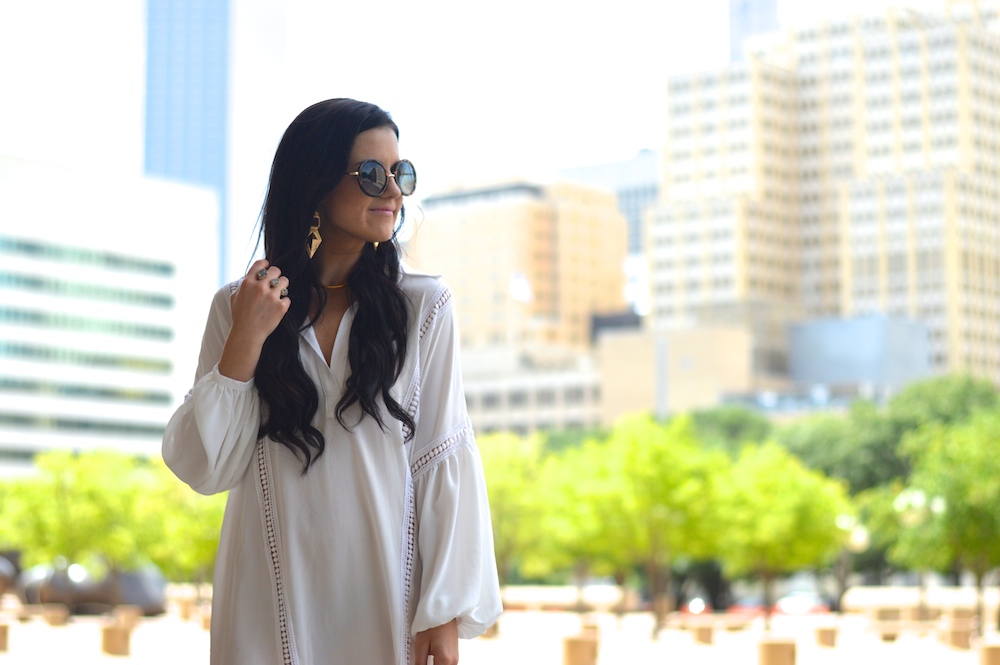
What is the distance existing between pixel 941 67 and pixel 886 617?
302 feet

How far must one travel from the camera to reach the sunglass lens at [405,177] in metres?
2.84

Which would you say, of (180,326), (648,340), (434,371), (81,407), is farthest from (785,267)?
(434,371)

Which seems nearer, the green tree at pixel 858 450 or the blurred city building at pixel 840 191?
the green tree at pixel 858 450

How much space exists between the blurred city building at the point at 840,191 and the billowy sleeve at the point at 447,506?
9884 cm

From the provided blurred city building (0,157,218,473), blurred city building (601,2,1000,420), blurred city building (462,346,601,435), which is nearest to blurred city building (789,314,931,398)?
blurred city building (601,2,1000,420)

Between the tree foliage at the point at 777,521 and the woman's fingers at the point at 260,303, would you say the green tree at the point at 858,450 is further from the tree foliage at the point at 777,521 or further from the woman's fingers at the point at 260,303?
the woman's fingers at the point at 260,303

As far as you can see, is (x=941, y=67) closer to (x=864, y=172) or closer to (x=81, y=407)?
(x=864, y=172)

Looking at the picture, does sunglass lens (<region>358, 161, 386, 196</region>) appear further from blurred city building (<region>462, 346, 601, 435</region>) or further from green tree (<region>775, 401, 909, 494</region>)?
blurred city building (<region>462, 346, 601, 435</region>)

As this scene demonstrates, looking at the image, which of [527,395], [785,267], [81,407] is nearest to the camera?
[81,407]

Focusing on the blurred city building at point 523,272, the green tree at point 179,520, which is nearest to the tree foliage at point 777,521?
the green tree at point 179,520

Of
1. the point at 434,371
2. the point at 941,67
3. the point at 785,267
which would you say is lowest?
the point at 434,371

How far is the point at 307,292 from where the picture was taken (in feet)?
9.34

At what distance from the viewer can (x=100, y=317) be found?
290 ft

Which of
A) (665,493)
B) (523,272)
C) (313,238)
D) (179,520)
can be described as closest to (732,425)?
(665,493)
